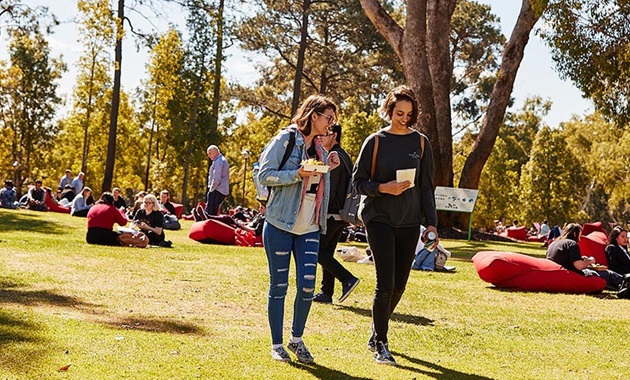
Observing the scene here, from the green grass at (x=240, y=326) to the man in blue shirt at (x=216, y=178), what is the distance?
6.46 metres

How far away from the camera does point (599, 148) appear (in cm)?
5225

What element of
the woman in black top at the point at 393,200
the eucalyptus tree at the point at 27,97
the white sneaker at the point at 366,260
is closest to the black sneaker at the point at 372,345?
the woman in black top at the point at 393,200

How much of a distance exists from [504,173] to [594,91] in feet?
120

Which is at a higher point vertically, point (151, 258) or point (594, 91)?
point (594, 91)

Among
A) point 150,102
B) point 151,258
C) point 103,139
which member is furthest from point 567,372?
point 103,139

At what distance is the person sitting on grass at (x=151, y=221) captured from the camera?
616 inches

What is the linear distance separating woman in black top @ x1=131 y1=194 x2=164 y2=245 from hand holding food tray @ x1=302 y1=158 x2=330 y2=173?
995cm

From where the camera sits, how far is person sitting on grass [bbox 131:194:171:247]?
51.3ft

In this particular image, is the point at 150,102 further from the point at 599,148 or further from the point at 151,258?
the point at 151,258

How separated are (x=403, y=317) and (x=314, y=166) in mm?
3435

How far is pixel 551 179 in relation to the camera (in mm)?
55406

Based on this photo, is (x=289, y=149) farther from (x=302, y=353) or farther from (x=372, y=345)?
(x=372, y=345)

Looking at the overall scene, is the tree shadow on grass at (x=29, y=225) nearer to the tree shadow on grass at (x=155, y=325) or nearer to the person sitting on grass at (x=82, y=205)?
the person sitting on grass at (x=82, y=205)

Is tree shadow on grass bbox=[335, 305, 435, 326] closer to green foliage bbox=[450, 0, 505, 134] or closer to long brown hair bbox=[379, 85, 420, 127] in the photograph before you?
long brown hair bbox=[379, 85, 420, 127]
